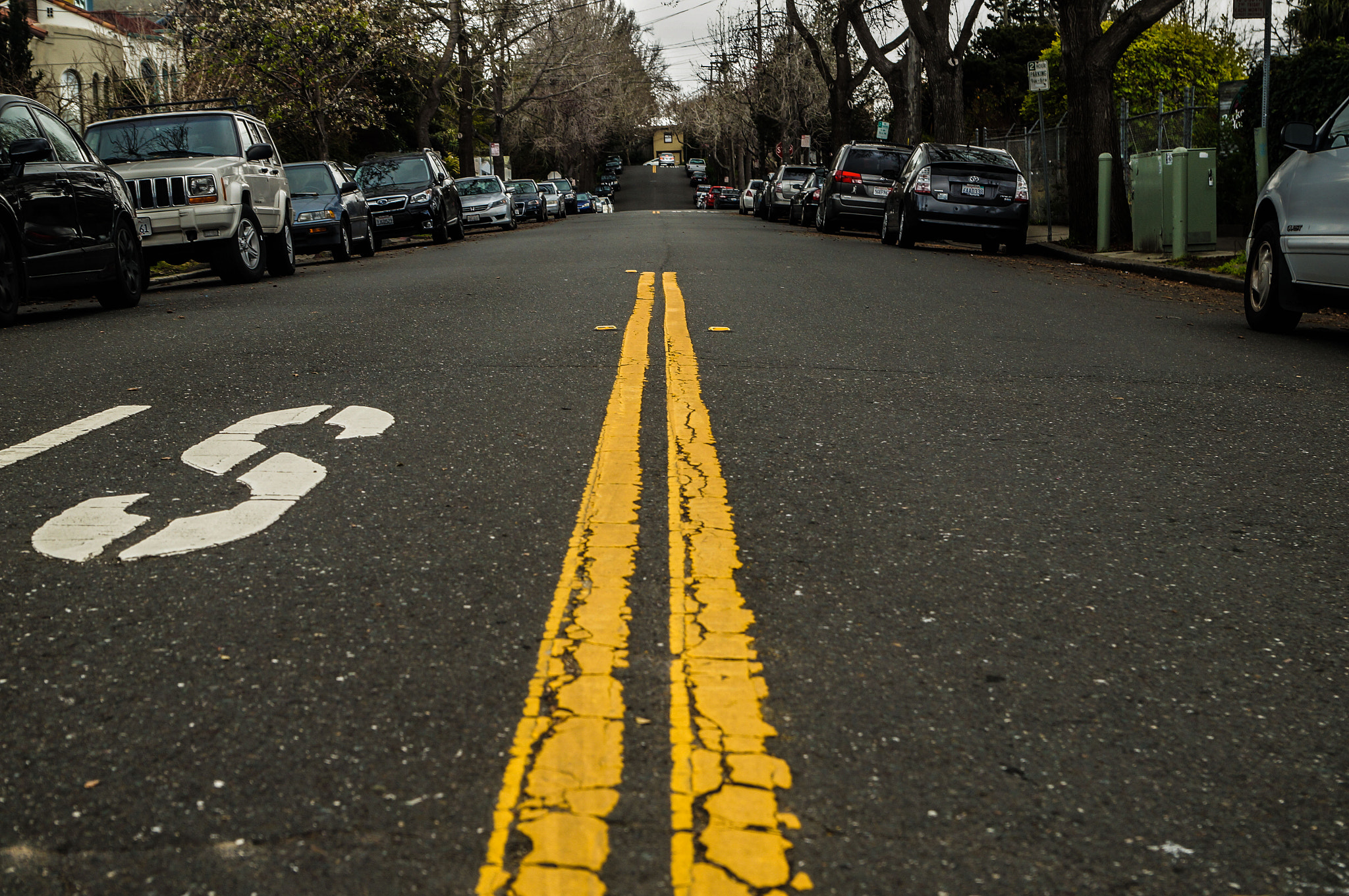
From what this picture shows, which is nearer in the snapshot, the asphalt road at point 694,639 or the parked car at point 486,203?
the asphalt road at point 694,639

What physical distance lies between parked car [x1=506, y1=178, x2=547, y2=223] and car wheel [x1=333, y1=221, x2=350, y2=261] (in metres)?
19.6

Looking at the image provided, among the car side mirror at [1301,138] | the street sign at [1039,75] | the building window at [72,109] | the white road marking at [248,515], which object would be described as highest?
the building window at [72,109]

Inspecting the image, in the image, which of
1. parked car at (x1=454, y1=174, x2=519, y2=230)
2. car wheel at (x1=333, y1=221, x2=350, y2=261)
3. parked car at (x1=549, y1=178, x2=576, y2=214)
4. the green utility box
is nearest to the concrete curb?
the green utility box

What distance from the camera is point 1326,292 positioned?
28.3 ft

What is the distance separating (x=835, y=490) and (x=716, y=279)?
27.5 feet

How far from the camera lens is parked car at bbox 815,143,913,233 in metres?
24.5

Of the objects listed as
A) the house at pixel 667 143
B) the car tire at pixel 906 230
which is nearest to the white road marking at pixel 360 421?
the car tire at pixel 906 230

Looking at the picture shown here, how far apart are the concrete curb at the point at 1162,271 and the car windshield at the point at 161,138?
10.2m

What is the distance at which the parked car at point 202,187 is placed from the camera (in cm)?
1373

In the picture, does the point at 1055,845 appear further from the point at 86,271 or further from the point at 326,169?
the point at 326,169

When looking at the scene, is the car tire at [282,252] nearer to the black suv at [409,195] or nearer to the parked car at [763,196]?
the black suv at [409,195]

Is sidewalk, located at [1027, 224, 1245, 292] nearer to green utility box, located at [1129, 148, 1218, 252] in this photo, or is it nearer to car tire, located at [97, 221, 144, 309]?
green utility box, located at [1129, 148, 1218, 252]

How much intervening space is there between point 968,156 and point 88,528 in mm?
17434

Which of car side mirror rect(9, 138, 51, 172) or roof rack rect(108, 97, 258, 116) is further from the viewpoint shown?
roof rack rect(108, 97, 258, 116)
